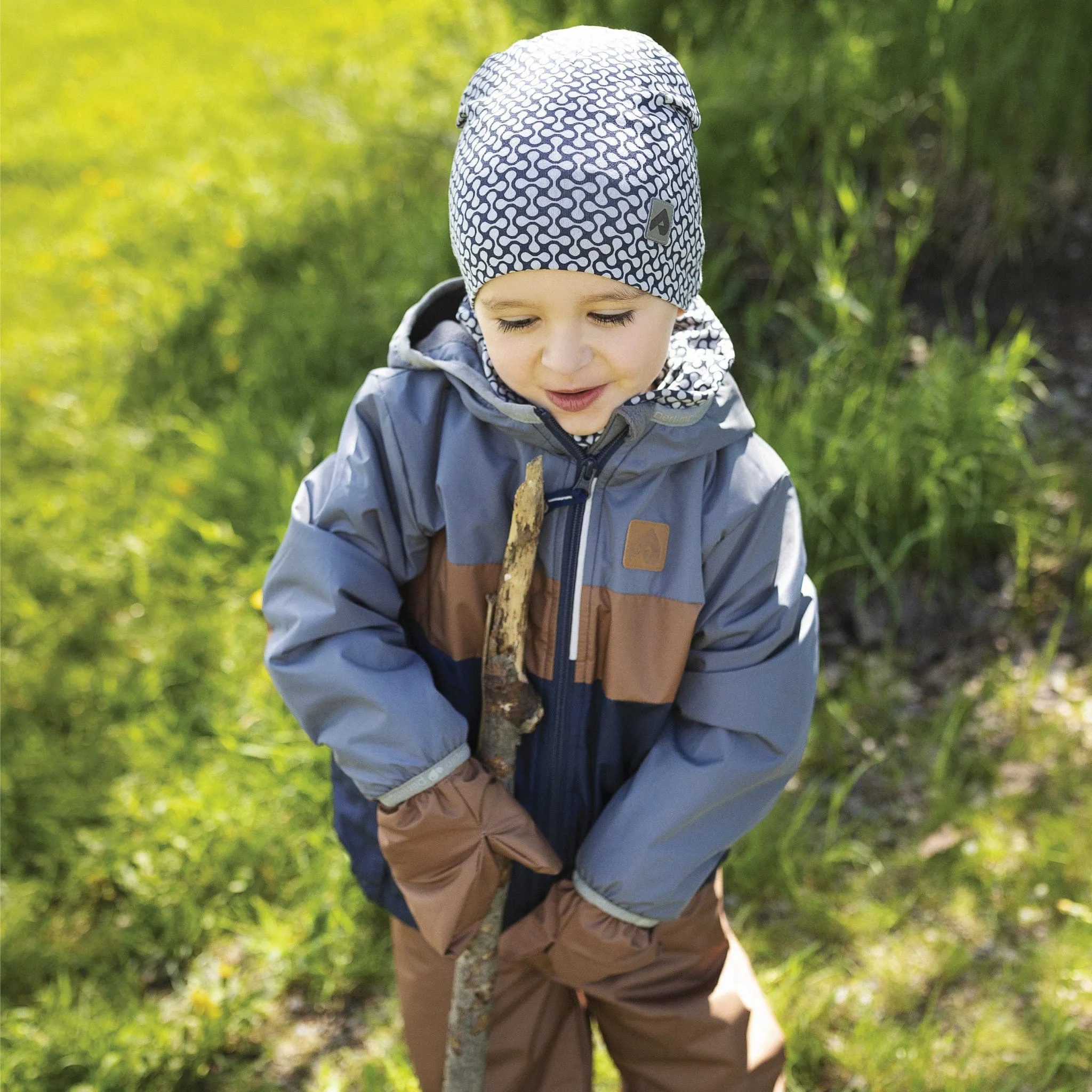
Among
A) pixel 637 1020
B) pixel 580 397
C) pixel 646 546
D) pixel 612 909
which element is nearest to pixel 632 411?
pixel 580 397

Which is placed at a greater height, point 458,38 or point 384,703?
point 458,38

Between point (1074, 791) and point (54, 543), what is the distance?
109 inches

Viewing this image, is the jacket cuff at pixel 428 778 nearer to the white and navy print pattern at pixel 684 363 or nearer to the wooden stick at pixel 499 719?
the wooden stick at pixel 499 719

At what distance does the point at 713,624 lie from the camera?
1.55 metres

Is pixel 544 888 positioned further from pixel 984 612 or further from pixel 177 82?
pixel 177 82

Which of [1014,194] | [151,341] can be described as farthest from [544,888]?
[151,341]

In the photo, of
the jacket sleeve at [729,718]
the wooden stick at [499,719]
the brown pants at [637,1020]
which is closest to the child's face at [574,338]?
the wooden stick at [499,719]

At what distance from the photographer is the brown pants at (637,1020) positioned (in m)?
1.75

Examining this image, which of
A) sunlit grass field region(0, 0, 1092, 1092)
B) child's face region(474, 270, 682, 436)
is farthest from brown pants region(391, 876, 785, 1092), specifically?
child's face region(474, 270, 682, 436)

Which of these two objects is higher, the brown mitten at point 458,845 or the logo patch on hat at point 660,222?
the logo patch on hat at point 660,222

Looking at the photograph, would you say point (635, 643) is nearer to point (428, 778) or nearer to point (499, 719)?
point (499, 719)

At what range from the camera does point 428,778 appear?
59.9 inches

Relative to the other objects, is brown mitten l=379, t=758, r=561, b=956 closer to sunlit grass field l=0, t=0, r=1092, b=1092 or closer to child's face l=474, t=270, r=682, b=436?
child's face l=474, t=270, r=682, b=436

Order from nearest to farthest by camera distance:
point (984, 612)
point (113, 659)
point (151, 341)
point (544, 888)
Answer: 1. point (544, 888)
2. point (984, 612)
3. point (113, 659)
4. point (151, 341)
